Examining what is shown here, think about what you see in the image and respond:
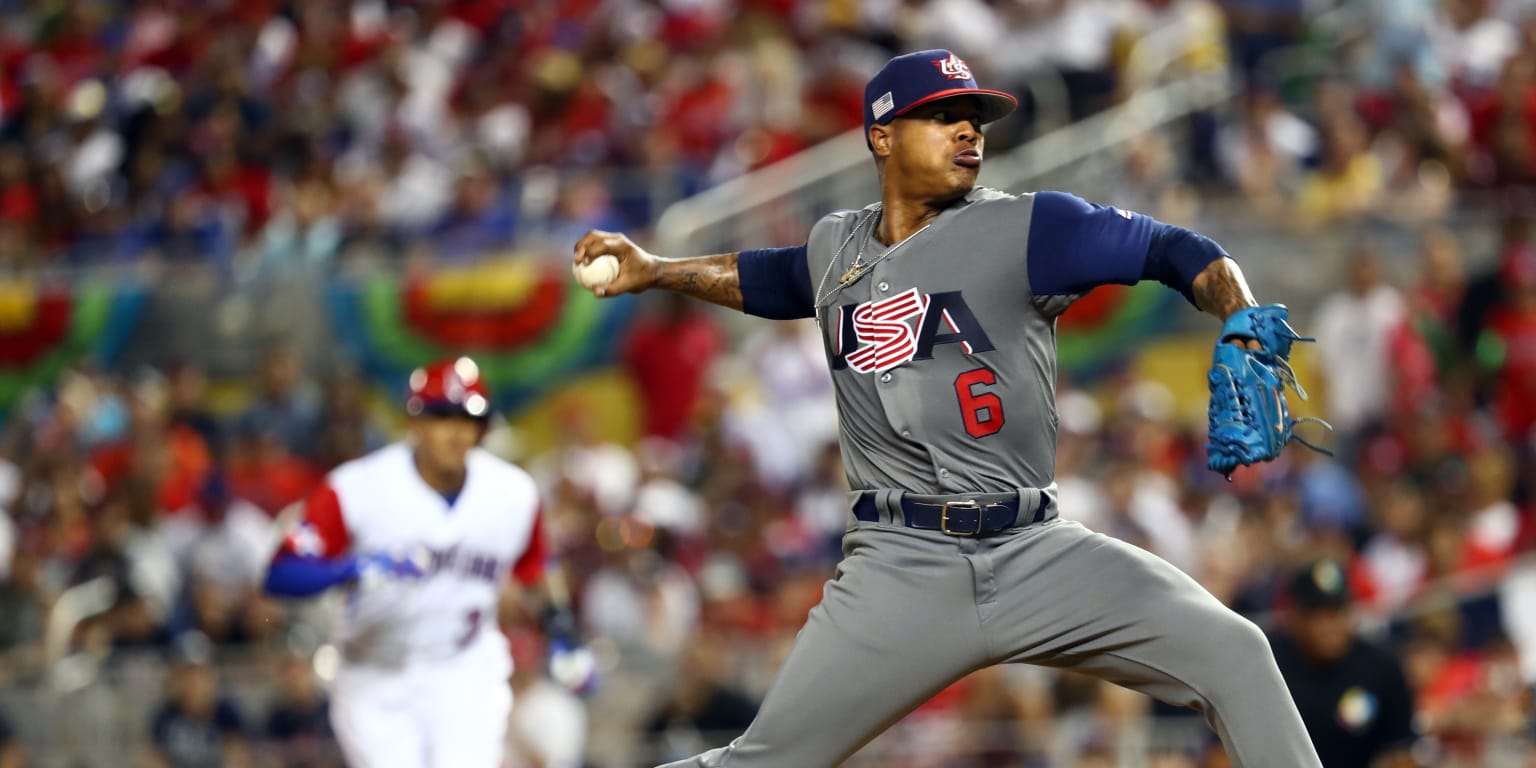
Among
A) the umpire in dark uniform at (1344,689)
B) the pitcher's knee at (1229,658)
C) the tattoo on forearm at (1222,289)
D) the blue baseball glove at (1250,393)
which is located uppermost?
the tattoo on forearm at (1222,289)

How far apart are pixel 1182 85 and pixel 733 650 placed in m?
5.44

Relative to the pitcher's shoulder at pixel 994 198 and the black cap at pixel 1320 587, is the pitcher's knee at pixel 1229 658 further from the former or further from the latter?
the black cap at pixel 1320 587

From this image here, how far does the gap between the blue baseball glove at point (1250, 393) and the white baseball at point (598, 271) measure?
179 cm

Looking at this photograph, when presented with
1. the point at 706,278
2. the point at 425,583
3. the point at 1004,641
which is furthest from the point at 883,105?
the point at 425,583

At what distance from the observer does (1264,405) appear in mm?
5188

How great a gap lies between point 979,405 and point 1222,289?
723 mm

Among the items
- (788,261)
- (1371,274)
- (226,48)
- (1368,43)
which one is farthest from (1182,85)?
(788,261)

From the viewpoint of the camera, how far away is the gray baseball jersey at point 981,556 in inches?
215

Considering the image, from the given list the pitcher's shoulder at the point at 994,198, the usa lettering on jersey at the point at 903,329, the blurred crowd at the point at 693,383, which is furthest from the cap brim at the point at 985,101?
the blurred crowd at the point at 693,383

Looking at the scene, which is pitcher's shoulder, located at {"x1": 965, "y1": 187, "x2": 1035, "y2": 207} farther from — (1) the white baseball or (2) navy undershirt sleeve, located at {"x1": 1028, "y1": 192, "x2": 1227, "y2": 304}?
(1) the white baseball

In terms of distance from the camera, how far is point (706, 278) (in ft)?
20.7

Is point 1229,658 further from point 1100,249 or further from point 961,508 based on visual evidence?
point 1100,249

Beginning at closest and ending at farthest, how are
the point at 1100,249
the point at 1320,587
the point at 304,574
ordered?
1. the point at 1100,249
2. the point at 304,574
3. the point at 1320,587

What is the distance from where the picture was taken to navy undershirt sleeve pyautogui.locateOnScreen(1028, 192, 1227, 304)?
17.5 feet
